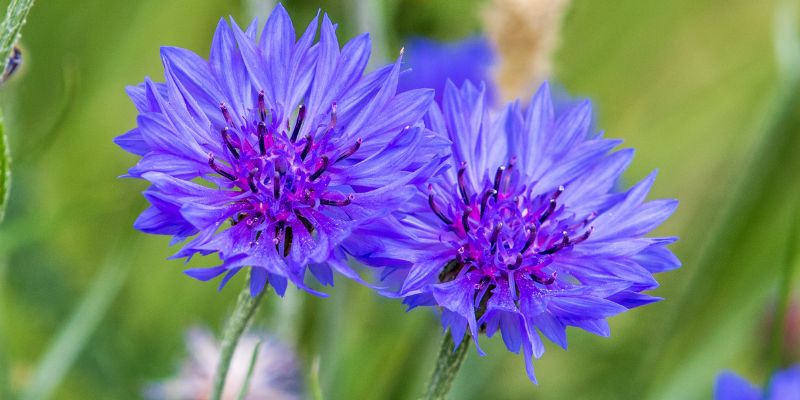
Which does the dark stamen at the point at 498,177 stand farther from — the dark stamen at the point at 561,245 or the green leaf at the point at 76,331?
the green leaf at the point at 76,331

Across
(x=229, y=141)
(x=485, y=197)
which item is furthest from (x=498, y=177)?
(x=229, y=141)

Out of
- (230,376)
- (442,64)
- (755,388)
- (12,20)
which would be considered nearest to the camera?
(12,20)

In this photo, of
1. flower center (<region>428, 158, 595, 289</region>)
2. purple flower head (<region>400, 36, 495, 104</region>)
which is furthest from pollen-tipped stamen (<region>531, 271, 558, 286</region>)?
purple flower head (<region>400, 36, 495, 104</region>)

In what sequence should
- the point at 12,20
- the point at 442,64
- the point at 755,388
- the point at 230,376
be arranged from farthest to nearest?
1. the point at 442,64
2. the point at 230,376
3. the point at 755,388
4. the point at 12,20

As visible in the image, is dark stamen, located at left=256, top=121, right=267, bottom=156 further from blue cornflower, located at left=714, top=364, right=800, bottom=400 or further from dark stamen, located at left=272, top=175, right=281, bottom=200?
blue cornflower, located at left=714, top=364, right=800, bottom=400

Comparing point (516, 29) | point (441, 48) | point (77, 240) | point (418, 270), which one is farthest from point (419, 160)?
point (77, 240)

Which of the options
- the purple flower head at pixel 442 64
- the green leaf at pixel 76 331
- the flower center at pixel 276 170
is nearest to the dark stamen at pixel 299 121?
the flower center at pixel 276 170

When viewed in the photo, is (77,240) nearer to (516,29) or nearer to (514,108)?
(516,29)

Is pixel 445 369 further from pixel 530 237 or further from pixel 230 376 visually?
pixel 230 376
